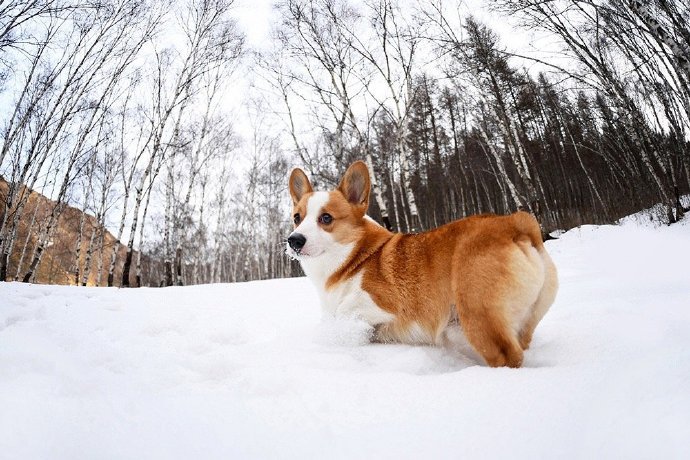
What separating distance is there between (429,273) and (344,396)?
991mm

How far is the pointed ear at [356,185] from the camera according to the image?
2719 mm

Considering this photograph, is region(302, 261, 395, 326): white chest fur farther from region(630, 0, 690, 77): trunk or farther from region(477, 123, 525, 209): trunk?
region(477, 123, 525, 209): trunk

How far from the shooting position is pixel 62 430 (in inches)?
34.6

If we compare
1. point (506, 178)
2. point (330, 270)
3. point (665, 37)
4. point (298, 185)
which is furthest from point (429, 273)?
point (506, 178)

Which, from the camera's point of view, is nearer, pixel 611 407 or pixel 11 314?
pixel 611 407

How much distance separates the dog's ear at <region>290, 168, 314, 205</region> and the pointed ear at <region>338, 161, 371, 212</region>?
1.25ft

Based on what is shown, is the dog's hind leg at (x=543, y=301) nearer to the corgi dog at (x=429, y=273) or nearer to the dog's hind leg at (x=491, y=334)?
the corgi dog at (x=429, y=273)

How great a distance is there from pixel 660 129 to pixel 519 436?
17545 millimetres

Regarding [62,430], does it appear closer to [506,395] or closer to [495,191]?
[506,395]

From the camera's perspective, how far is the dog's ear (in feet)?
9.72

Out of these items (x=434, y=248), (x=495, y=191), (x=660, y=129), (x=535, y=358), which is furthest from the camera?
(x=495, y=191)

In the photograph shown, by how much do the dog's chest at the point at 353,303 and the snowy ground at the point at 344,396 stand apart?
152 mm

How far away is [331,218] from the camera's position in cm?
253

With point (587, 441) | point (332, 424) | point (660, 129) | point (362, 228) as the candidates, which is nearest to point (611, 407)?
point (587, 441)
